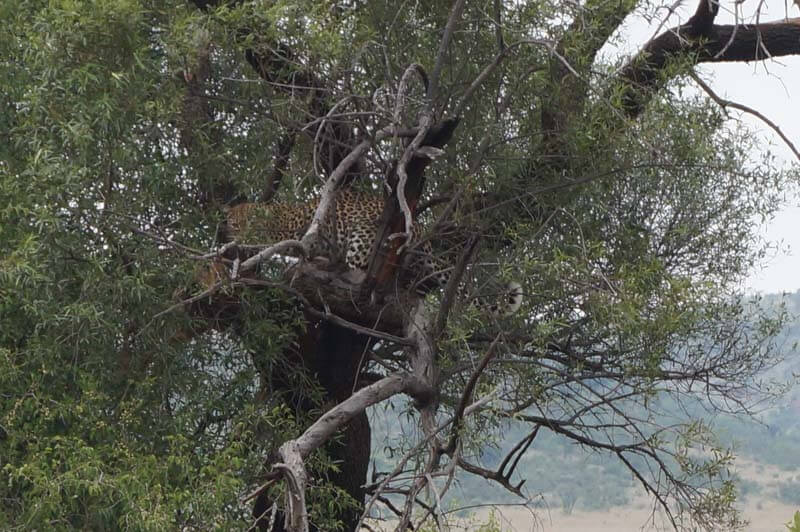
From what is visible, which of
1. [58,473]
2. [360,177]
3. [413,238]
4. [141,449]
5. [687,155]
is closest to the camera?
[58,473]

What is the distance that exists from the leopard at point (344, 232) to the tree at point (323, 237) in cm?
9

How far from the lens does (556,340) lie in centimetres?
614

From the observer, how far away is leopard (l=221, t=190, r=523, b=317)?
571 cm

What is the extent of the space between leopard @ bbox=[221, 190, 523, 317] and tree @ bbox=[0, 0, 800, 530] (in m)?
0.09

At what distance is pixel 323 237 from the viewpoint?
576cm

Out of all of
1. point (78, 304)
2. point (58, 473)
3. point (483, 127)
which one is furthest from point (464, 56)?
point (58, 473)

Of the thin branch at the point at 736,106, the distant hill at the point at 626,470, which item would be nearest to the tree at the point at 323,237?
the thin branch at the point at 736,106

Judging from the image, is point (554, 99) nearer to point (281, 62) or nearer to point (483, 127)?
point (483, 127)

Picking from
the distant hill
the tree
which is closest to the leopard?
the tree

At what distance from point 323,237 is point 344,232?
473 mm

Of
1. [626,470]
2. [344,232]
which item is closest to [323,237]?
[344,232]

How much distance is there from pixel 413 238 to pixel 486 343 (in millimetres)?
697

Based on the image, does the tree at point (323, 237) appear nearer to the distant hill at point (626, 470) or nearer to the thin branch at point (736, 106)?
the thin branch at point (736, 106)

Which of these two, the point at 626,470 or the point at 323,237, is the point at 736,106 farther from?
the point at 626,470
